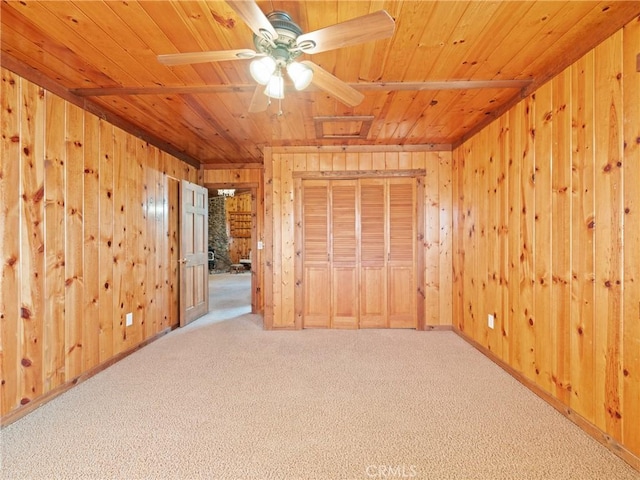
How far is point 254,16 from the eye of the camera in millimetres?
1235

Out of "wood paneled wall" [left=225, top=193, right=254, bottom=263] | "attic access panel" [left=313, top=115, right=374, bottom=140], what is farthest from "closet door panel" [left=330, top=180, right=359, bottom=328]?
"wood paneled wall" [left=225, top=193, right=254, bottom=263]

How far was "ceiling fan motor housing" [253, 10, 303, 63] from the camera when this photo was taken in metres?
1.48

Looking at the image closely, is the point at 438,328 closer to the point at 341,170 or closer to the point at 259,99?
the point at 341,170

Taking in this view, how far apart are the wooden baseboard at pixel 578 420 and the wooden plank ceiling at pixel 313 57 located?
2.32 m

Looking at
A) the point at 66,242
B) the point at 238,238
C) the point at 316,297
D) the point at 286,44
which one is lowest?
the point at 316,297

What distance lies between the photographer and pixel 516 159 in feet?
8.59

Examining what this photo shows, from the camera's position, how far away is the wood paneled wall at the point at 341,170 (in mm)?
3965

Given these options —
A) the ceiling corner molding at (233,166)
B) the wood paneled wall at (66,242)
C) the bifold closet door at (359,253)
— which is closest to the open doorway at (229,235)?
the ceiling corner molding at (233,166)

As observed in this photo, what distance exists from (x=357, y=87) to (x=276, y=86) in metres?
0.88

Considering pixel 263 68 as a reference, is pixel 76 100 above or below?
above

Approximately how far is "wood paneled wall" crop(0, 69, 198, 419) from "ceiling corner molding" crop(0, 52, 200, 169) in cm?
5

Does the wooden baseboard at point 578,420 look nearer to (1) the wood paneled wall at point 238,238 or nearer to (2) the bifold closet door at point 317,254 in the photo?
(2) the bifold closet door at point 317,254

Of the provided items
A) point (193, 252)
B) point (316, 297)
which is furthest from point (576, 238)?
point (193, 252)

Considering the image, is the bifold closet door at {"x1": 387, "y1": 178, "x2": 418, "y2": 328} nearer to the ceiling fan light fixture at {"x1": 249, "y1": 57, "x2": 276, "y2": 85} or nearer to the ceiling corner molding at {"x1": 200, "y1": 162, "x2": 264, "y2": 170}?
the ceiling corner molding at {"x1": 200, "y1": 162, "x2": 264, "y2": 170}
